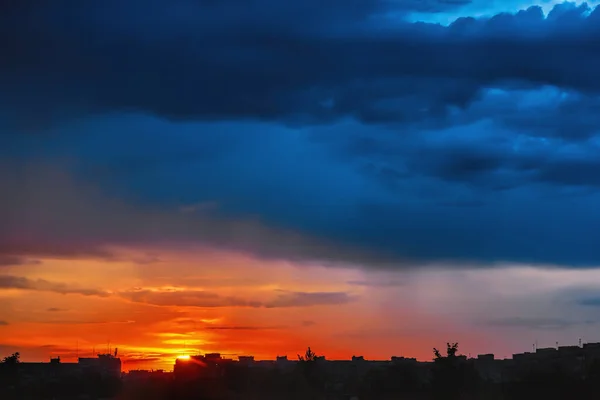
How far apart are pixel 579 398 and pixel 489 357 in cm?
6718

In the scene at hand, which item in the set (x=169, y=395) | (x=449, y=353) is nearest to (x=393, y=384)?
(x=449, y=353)

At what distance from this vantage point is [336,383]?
13000 cm

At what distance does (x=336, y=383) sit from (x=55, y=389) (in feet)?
118

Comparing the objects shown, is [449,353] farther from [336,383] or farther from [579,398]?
[336,383]

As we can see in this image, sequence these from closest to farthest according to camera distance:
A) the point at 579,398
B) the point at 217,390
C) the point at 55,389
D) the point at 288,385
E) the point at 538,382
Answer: the point at 217,390 < the point at 579,398 < the point at 538,382 < the point at 288,385 < the point at 55,389

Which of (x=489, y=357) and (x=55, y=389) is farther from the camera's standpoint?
(x=489, y=357)

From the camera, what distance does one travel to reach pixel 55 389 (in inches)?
4601

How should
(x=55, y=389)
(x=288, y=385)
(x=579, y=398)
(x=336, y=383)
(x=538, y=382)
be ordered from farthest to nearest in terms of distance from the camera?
(x=336, y=383) → (x=55, y=389) → (x=288, y=385) → (x=538, y=382) → (x=579, y=398)

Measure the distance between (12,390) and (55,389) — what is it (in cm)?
603

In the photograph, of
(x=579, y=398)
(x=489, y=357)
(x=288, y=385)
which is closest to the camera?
(x=579, y=398)

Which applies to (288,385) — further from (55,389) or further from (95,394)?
(55,389)

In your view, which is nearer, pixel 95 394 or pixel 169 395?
pixel 169 395

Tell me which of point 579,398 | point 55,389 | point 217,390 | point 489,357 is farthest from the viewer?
point 489,357

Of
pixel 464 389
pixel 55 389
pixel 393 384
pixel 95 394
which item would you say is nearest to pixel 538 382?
pixel 464 389
